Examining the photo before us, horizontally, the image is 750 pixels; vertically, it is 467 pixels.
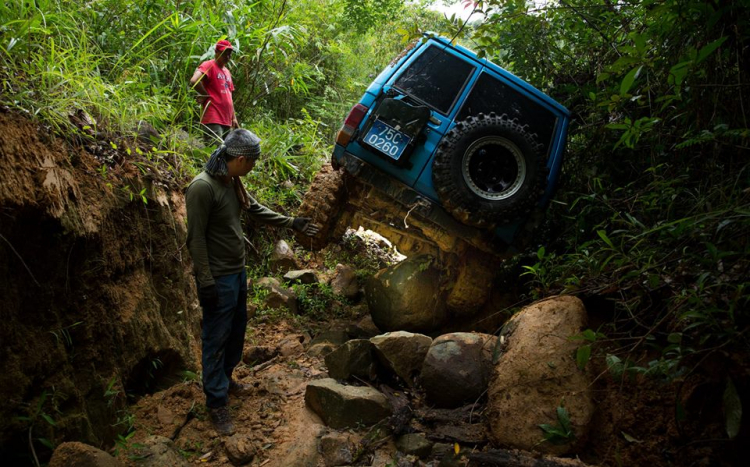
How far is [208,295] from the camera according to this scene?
2928 millimetres

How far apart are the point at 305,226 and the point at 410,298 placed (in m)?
1.24

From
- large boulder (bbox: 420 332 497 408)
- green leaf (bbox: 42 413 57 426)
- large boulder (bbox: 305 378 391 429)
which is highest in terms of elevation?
large boulder (bbox: 420 332 497 408)

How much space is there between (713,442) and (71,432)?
3046 millimetres

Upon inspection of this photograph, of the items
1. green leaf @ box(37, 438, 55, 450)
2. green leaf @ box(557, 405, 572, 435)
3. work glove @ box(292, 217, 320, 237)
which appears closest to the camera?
green leaf @ box(37, 438, 55, 450)

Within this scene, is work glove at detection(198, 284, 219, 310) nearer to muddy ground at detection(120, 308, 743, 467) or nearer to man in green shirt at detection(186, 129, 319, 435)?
man in green shirt at detection(186, 129, 319, 435)

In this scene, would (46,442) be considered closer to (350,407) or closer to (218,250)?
(218,250)

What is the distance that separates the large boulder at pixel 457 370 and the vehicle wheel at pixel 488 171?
4.05 feet

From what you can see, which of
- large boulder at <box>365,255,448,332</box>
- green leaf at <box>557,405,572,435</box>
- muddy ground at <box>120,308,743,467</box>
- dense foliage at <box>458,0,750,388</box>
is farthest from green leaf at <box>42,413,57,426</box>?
large boulder at <box>365,255,448,332</box>

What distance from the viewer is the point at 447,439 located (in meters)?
2.83

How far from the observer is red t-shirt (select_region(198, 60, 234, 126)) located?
5027 mm

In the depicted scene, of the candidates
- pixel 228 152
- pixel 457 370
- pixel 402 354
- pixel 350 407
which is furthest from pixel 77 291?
pixel 457 370

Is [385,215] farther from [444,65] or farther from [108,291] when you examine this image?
[108,291]

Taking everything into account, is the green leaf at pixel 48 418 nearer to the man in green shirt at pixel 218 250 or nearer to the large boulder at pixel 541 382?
the man in green shirt at pixel 218 250

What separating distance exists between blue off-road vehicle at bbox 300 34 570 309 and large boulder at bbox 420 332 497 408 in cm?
123
